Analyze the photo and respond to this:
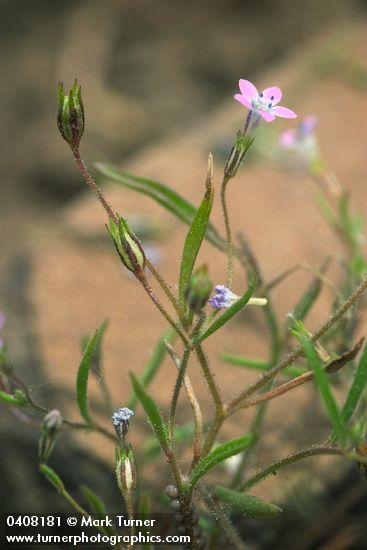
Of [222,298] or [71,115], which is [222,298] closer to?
[222,298]

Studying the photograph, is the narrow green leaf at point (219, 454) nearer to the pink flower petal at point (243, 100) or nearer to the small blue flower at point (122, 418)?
the small blue flower at point (122, 418)

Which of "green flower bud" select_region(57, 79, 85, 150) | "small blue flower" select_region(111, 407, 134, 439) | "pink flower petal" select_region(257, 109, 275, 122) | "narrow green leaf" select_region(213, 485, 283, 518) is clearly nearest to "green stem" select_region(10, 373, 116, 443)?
"small blue flower" select_region(111, 407, 134, 439)

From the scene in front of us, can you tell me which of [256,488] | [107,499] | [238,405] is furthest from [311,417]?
[238,405]

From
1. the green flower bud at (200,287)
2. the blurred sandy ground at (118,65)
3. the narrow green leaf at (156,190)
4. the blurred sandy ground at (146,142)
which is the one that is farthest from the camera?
the blurred sandy ground at (118,65)

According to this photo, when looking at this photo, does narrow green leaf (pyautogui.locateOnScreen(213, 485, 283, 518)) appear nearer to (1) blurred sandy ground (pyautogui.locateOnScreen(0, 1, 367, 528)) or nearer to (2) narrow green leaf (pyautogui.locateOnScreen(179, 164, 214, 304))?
(2) narrow green leaf (pyautogui.locateOnScreen(179, 164, 214, 304))

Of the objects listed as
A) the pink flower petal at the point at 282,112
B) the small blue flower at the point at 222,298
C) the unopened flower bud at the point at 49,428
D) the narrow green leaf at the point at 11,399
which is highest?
the pink flower petal at the point at 282,112

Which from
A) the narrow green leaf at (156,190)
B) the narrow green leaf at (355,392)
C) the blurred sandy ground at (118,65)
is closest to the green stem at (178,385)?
the narrow green leaf at (355,392)
